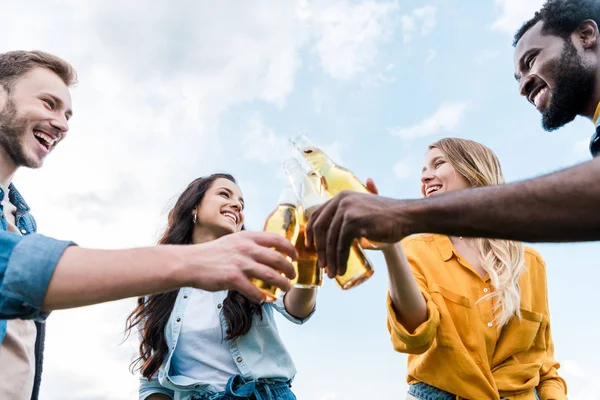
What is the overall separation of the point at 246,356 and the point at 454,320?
4.58 feet

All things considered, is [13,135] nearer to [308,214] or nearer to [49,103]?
[49,103]

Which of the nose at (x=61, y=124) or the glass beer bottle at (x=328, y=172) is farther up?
the nose at (x=61, y=124)

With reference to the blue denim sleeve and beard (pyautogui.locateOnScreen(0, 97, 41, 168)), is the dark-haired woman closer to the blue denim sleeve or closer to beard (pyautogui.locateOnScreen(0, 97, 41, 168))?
beard (pyautogui.locateOnScreen(0, 97, 41, 168))

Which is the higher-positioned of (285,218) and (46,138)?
(46,138)

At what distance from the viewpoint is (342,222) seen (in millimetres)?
2250

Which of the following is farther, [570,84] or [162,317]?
[162,317]

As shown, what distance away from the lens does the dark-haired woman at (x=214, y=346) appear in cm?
352

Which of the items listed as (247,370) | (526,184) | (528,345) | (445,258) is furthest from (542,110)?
(247,370)

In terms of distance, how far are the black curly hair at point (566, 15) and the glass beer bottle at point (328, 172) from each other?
243cm

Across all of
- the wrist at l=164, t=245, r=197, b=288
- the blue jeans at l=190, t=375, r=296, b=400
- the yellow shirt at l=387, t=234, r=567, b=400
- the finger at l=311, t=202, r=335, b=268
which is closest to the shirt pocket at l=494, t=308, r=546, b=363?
the yellow shirt at l=387, t=234, r=567, b=400

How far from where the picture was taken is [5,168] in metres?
3.97

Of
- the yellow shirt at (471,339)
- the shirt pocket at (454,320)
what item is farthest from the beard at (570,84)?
the shirt pocket at (454,320)

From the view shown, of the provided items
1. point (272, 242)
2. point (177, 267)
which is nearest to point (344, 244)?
point (272, 242)

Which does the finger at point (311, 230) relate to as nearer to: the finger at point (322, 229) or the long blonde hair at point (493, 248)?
the finger at point (322, 229)
